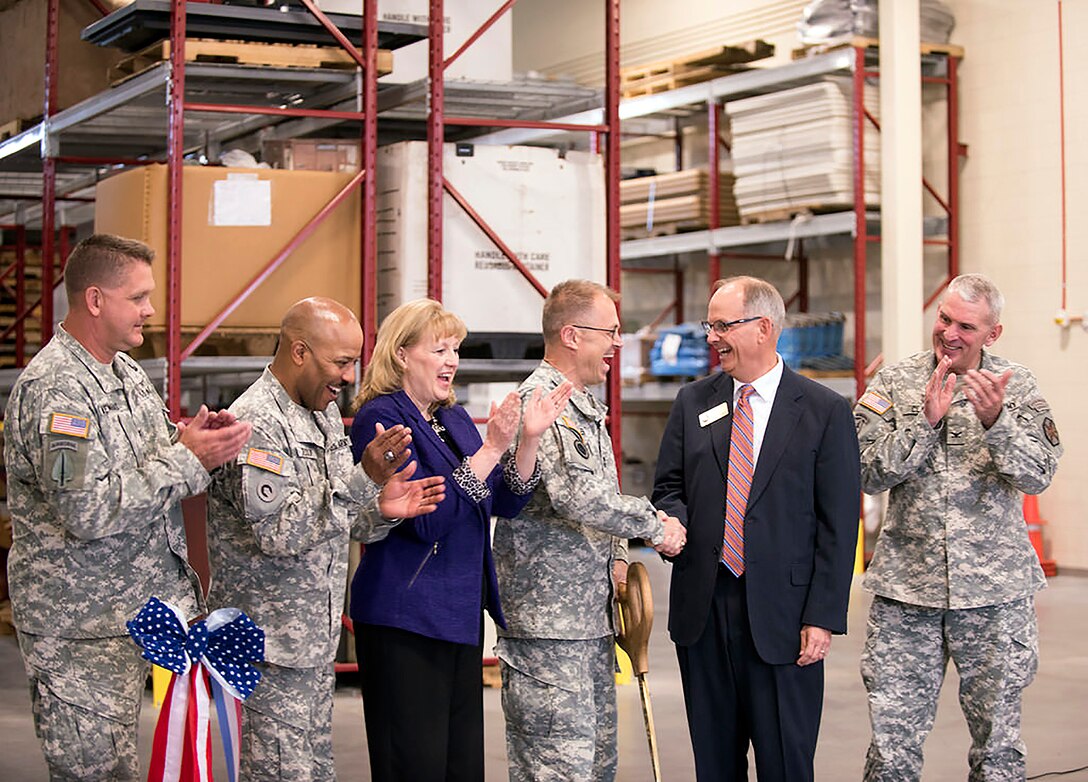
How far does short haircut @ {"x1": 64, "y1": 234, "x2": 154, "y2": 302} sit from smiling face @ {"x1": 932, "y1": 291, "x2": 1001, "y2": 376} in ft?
8.40

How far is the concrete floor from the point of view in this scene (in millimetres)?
6047

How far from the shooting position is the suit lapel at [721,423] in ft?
14.2

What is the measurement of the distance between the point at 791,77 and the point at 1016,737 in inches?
339

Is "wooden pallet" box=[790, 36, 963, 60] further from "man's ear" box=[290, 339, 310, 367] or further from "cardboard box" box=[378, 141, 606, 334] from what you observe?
"man's ear" box=[290, 339, 310, 367]

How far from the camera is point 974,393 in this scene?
4422 millimetres

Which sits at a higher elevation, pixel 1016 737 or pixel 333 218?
pixel 333 218

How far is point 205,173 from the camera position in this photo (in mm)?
6664

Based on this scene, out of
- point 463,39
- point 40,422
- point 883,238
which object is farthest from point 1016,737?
point 883,238

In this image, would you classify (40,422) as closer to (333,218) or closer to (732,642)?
(732,642)

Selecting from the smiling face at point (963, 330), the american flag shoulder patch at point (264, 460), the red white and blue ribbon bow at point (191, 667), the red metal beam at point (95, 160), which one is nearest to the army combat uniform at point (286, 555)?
the american flag shoulder patch at point (264, 460)

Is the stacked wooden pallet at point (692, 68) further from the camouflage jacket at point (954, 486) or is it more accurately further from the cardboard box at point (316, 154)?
the camouflage jacket at point (954, 486)

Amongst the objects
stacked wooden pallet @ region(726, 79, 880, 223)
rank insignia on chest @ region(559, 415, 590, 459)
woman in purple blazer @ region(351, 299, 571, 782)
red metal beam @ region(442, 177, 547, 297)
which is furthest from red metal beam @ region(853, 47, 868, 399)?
woman in purple blazer @ region(351, 299, 571, 782)

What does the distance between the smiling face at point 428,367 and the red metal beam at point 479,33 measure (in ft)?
11.4

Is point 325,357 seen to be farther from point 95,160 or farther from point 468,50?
point 95,160
